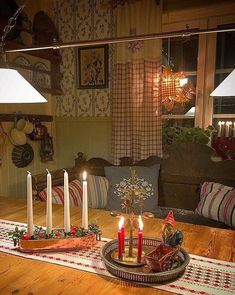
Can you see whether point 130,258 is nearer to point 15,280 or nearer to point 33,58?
point 15,280

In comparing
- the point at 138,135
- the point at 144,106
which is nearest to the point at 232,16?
the point at 144,106

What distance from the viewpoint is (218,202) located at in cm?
217

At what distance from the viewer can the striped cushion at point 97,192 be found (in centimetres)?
250

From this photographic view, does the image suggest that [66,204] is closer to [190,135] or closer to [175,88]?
[190,135]

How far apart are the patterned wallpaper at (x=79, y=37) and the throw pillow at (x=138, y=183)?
92 centimetres

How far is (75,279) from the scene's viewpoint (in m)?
0.97

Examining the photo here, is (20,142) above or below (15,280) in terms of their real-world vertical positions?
above

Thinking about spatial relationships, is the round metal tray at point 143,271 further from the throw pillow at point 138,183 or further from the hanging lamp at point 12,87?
the throw pillow at point 138,183

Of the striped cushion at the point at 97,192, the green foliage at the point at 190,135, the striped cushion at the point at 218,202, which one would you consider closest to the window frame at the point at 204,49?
the green foliage at the point at 190,135

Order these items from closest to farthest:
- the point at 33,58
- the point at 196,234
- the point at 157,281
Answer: the point at 157,281, the point at 196,234, the point at 33,58

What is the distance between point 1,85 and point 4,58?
0.12m

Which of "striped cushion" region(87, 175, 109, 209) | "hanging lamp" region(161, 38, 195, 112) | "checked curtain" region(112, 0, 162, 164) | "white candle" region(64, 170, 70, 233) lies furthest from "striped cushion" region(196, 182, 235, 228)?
"white candle" region(64, 170, 70, 233)

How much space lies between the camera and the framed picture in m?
3.17

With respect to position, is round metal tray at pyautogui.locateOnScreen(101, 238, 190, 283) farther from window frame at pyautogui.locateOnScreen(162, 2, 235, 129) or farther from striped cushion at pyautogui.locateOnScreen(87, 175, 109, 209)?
window frame at pyautogui.locateOnScreen(162, 2, 235, 129)
